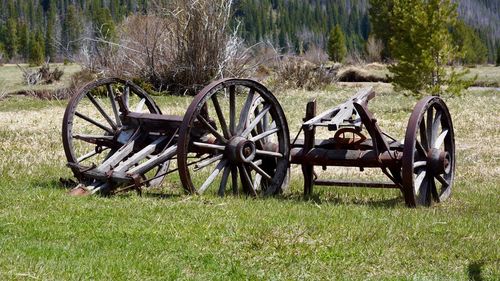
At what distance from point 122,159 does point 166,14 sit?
17.5 m

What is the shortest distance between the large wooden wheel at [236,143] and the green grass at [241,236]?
0.35 m

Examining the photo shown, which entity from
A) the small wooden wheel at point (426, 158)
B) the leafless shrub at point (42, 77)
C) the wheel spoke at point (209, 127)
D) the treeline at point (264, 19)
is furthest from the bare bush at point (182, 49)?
the treeline at point (264, 19)

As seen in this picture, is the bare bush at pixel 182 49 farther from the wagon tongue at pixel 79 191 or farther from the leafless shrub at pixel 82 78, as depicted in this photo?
the wagon tongue at pixel 79 191

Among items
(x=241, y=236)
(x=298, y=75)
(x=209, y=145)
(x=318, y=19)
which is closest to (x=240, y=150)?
(x=209, y=145)

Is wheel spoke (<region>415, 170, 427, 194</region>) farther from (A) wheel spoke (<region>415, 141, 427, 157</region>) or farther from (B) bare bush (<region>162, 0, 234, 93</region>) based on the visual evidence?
(B) bare bush (<region>162, 0, 234, 93</region>)

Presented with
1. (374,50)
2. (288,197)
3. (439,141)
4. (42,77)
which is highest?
(439,141)

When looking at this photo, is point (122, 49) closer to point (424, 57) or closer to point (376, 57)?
point (424, 57)

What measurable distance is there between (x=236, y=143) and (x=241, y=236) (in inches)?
92.2

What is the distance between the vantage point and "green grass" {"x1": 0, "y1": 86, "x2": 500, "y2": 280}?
17.9ft

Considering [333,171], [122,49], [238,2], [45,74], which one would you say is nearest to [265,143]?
[333,171]

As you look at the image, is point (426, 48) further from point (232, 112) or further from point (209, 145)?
point (209, 145)

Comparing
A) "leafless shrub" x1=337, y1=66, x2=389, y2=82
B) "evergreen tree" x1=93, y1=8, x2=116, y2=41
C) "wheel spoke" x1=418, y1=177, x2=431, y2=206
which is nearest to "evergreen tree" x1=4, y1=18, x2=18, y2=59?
"evergreen tree" x1=93, y1=8, x2=116, y2=41

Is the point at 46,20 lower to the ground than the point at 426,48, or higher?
lower

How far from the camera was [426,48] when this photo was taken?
2477 centimetres
